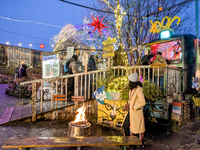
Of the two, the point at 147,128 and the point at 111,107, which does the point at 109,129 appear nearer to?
the point at 111,107

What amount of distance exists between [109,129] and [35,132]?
239cm

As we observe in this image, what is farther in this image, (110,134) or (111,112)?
(111,112)

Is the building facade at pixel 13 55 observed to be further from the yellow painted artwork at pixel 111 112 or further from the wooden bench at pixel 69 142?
the wooden bench at pixel 69 142

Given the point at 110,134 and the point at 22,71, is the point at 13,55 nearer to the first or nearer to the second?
the point at 22,71

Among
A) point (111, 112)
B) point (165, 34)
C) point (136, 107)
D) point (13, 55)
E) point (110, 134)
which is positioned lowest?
point (110, 134)

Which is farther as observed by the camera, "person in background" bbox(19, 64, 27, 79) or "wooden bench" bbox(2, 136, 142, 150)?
"person in background" bbox(19, 64, 27, 79)

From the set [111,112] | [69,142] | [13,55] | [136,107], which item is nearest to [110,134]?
[111,112]

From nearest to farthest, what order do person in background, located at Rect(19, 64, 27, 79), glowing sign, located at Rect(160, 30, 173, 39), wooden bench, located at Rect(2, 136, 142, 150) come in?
wooden bench, located at Rect(2, 136, 142, 150) < glowing sign, located at Rect(160, 30, 173, 39) < person in background, located at Rect(19, 64, 27, 79)

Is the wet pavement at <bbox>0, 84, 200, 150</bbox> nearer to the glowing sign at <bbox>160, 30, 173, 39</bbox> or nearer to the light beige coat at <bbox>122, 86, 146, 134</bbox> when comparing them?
the light beige coat at <bbox>122, 86, 146, 134</bbox>

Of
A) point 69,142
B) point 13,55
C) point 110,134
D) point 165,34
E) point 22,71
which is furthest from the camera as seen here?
point 13,55

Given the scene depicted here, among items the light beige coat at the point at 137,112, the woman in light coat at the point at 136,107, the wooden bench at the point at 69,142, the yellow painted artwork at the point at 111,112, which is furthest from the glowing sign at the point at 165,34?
the wooden bench at the point at 69,142

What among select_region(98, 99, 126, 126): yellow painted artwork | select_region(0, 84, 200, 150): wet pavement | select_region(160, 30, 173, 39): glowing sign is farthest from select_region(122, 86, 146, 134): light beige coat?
select_region(160, 30, 173, 39): glowing sign

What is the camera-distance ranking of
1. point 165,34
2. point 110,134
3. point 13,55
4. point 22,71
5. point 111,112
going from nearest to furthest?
point 110,134 → point 111,112 → point 165,34 → point 22,71 → point 13,55

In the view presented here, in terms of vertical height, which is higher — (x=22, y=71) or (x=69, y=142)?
(x=22, y=71)
